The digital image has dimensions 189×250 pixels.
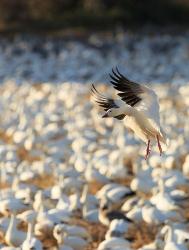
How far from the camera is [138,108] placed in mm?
5059

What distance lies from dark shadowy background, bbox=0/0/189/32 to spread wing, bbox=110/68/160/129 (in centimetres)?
2271

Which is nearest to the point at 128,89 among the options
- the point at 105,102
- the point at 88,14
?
the point at 105,102

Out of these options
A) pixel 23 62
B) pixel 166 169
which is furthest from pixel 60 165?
pixel 23 62

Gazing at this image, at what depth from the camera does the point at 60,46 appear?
24.8 m

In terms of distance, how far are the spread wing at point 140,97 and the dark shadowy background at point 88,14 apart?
74.5ft

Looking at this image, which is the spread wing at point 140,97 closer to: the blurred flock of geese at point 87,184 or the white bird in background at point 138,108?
the white bird in background at point 138,108

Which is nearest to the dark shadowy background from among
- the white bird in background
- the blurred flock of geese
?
the blurred flock of geese

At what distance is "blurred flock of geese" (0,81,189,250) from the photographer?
6.89 m

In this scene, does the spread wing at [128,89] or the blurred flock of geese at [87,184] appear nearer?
the spread wing at [128,89]

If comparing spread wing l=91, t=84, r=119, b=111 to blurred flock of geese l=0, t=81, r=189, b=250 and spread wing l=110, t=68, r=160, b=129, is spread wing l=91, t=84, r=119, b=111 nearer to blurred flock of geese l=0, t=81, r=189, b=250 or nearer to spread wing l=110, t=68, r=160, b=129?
spread wing l=110, t=68, r=160, b=129

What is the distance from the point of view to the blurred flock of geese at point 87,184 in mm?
6895

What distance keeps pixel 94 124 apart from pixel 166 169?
3387mm

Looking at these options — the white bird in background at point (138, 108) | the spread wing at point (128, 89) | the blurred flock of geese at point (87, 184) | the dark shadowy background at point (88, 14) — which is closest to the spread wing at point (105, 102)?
the white bird in background at point (138, 108)

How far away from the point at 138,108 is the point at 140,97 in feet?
0.25
